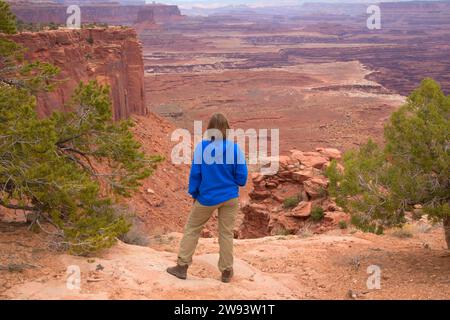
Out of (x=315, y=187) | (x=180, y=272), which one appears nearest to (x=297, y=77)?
(x=315, y=187)

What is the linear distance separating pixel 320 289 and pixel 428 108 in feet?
8.58

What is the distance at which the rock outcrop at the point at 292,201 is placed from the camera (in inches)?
473

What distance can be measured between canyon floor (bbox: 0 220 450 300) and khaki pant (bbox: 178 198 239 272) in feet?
0.94

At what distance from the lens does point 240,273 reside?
643 cm

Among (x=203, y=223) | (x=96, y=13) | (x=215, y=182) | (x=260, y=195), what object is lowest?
(x=260, y=195)

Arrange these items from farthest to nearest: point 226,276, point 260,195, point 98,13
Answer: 1. point 98,13
2. point 260,195
3. point 226,276

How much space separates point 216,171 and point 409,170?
2615 millimetres

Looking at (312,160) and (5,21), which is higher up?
(5,21)

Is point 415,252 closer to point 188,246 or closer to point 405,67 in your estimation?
point 188,246

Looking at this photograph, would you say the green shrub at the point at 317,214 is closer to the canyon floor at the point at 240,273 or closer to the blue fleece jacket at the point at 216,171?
the canyon floor at the point at 240,273

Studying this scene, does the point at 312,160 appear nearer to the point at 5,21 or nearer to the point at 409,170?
the point at 409,170

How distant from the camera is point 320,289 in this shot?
630cm

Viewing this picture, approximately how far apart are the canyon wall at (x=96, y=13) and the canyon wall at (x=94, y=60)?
57.0 metres

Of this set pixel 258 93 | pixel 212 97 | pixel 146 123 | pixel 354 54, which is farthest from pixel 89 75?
pixel 354 54
